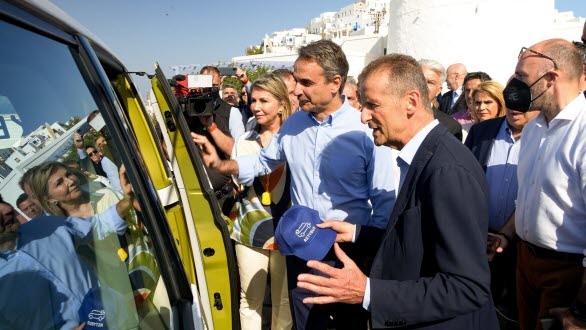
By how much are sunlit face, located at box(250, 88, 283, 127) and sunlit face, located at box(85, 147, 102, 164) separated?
196 cm

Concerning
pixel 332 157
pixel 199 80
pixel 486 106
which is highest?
pixel 199 80

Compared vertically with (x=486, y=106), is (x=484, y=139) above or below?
below

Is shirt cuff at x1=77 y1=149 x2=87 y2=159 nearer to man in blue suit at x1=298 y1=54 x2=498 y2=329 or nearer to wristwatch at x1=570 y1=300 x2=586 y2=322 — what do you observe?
man in blue suit at x1=298 y1=54 x2=498 y2=329

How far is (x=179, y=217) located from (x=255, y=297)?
4.26 feet

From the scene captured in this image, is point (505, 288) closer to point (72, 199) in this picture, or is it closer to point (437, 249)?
point (437, 249)

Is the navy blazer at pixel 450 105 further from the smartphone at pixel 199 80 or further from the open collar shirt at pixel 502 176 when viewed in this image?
the smartphone at pixel 199 80

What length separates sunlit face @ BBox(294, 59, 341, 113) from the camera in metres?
2.43

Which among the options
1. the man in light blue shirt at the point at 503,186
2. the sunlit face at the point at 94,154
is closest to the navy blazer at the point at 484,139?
the man in light blue shirt at the point at 503,186

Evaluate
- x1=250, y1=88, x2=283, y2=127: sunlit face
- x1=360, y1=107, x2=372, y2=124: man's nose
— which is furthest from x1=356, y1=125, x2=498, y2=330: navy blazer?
x1=250, y1=88, x2=283, y2=127: sunlit face

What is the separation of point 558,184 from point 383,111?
916 millimetres

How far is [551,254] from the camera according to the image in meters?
2.10

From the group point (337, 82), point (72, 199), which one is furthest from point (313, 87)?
point (72, 199)

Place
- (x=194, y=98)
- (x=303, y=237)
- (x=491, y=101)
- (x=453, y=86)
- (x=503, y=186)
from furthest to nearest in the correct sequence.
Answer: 1. (x=453, y=86)
2. (x=491, y=101)
3. (x=503, y=186)
4. (x=194, y=98)
5. (x=303, y=237)

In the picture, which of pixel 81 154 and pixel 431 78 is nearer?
pixel 81 154
